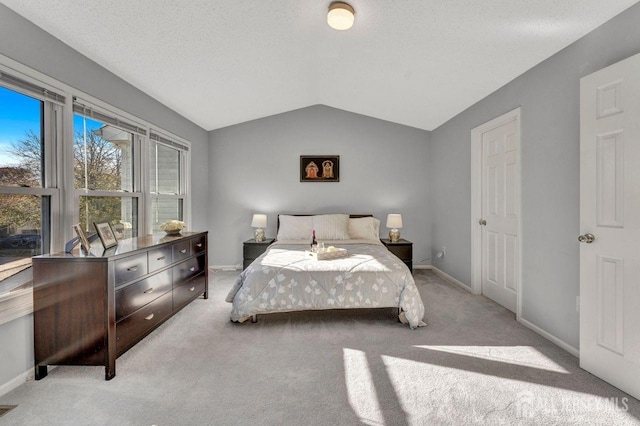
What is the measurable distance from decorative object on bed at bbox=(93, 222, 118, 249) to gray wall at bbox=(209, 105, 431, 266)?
2691 millimetres

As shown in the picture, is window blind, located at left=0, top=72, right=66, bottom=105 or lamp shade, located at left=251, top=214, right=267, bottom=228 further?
lamp shade, located at left=251, top=214, right=267, bottom=228

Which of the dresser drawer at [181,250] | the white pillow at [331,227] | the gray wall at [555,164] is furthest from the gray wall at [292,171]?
the gray wall at [555,164]

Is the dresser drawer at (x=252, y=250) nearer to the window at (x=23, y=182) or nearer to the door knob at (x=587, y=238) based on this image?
the window at (x=23, y=182)

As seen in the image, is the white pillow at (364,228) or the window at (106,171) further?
the white pillow at (364,228)

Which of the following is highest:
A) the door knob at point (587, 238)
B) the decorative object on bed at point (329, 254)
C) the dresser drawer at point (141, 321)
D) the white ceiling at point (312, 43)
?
the white ceiling at point (312, 43)

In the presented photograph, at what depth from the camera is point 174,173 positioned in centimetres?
422

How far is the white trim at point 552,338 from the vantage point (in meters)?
2.26

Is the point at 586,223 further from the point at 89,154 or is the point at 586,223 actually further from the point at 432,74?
the point at 89,154

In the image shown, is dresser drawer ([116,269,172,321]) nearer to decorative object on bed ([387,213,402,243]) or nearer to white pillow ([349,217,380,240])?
white pillow ([349,217,380,240])

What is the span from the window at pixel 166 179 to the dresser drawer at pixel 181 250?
0.78 m

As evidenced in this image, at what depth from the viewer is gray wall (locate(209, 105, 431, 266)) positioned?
16.7ft

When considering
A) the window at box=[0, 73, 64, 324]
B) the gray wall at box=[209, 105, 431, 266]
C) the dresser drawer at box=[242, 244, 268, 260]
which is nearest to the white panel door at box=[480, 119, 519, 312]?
the gray wall at box=[209, 105, 431, 266]

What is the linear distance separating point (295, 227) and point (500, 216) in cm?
266

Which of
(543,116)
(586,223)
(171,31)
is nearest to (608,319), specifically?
(586,223)
